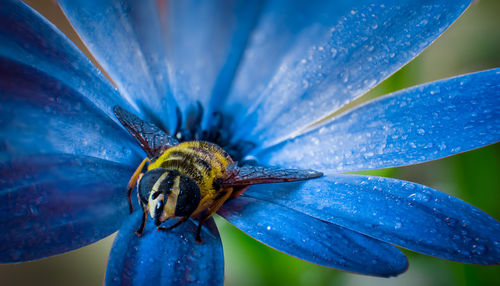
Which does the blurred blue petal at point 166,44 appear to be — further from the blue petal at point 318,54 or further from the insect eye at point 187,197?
the insect eye at point 187,197

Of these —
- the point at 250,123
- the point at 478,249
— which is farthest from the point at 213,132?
the point at 478,249

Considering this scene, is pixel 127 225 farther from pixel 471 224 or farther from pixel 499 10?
pixel 499 10

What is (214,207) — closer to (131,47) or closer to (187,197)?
(187,197)

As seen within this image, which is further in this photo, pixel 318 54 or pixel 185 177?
pixel 318 54

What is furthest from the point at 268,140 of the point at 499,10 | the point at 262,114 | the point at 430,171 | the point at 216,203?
the point at 499,10

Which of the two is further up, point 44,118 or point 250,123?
point 250,123
